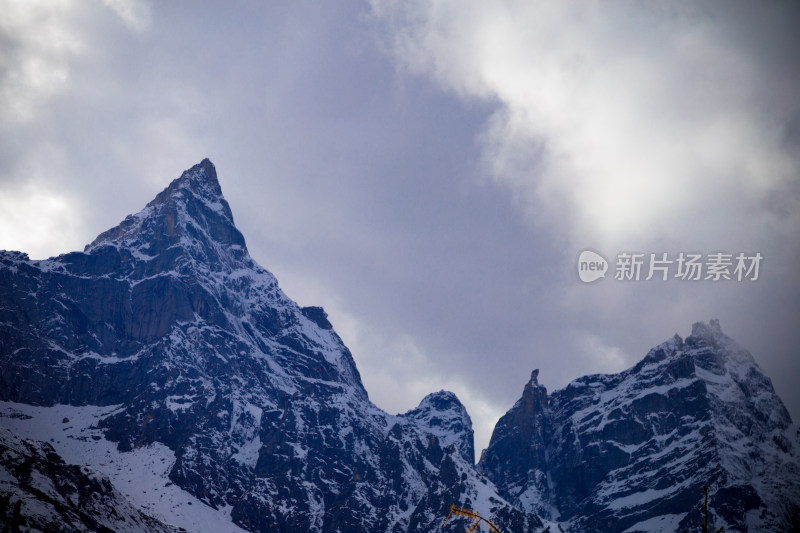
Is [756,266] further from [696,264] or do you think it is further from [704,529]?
[704,529]

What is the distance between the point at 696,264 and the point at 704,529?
91.9 meters

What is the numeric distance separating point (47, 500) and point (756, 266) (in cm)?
16234

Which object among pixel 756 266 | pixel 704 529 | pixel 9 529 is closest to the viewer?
pixel 704 529

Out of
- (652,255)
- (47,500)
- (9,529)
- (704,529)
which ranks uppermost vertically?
(652,255)

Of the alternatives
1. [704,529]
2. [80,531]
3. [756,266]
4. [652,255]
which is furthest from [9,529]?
[704,529]

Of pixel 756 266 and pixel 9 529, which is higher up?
pixel 756 266

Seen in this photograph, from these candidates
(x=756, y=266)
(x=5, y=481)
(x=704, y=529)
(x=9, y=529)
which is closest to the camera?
(x=704, y=529)

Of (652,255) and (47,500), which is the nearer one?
(652,255)

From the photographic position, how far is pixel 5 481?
196500 millimetres

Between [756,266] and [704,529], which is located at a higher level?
[756,266]

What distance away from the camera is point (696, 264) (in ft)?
381

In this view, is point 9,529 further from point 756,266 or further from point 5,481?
point 756,266

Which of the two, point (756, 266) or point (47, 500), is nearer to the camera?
point (756, 266)

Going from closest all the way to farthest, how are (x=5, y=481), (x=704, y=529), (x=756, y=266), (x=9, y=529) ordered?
1. (x=704, y=529)
2. (x=756, y=266)
3. (x=9, y=529)
4. (x=5, y=481)
